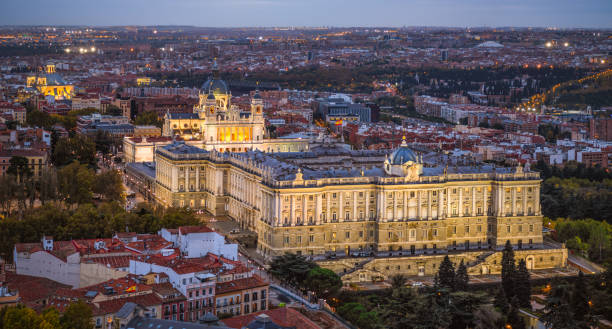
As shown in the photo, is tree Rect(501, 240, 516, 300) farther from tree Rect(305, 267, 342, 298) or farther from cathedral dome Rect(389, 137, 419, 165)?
tree Rect(305, 267, 342, 298)

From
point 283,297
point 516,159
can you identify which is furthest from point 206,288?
point 516,159

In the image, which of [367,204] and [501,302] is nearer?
[501,302]

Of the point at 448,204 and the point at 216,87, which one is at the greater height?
the point at 216,87

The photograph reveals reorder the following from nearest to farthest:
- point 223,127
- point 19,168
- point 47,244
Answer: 1. point 47,244
2. point 19,168
3. point 223,127

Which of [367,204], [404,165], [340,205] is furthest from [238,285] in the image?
[404,165]

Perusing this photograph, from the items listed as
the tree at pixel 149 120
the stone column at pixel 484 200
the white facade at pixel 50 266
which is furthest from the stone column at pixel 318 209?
the tree at pixel 149 120

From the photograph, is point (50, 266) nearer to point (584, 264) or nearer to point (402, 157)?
point (402, 157)

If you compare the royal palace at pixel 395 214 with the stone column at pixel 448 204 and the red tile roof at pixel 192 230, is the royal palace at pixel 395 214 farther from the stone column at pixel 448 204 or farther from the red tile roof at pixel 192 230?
the red tile roof at pixel 192 230
